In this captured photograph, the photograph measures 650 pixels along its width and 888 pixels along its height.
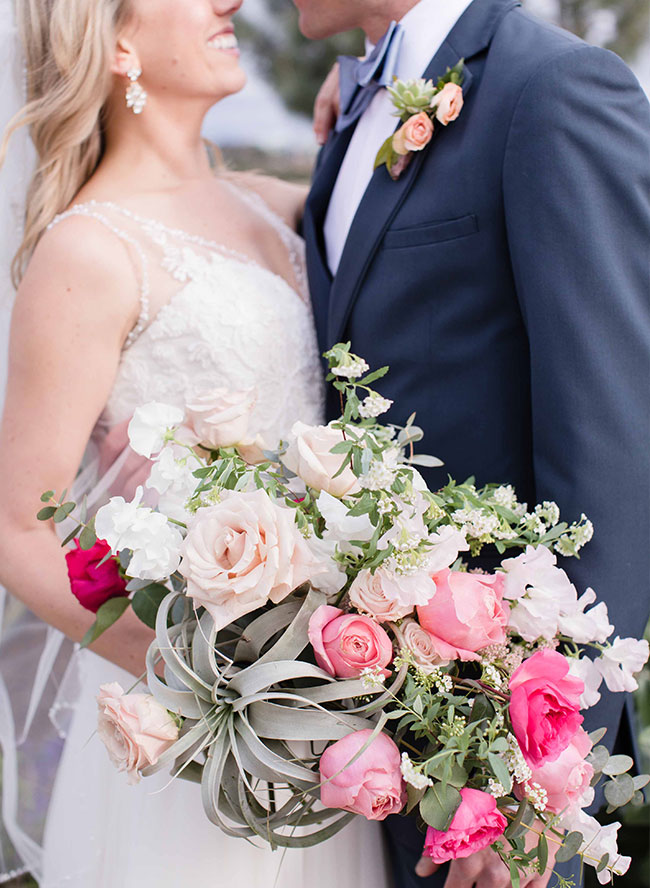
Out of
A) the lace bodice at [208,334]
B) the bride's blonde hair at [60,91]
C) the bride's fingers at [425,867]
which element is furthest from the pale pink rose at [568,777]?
the bride's blonde hair at [60,91]

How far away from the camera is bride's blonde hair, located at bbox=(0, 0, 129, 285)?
2113mm

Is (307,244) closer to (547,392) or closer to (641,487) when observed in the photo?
(547,392)

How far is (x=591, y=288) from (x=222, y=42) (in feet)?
4.26

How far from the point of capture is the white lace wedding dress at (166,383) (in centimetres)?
185

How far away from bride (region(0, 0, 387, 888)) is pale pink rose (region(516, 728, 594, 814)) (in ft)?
2.13

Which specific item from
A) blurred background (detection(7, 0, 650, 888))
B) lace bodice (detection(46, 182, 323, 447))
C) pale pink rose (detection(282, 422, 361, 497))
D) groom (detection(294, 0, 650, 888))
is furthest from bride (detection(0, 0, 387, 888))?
blurred background (detection(7, 0, 650, 888))

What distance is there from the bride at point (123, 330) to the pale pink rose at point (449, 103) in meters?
0.66

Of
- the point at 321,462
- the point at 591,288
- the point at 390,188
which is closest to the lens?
the point at 321,462

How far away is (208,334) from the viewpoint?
6.70 ft

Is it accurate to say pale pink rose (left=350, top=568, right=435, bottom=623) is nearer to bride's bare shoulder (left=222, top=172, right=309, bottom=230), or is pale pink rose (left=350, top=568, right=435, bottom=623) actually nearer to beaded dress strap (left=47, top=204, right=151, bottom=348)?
beaded dress strap (left=47, top=204, right=151, bottom=348)

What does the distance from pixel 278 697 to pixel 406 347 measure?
0.86 m

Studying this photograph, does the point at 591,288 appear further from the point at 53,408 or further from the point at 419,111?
the point at 53,408

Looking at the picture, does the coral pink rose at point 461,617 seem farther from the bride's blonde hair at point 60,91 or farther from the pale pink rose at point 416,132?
the bride's blonde hair at point 60,91

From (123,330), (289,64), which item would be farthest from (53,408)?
(289,64)
